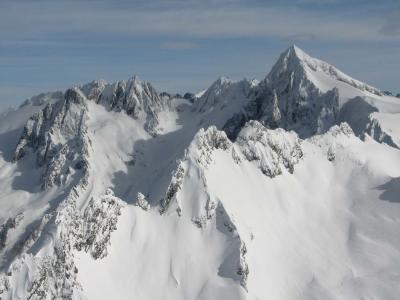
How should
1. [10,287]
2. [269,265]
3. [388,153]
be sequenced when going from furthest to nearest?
[388,153] < [269,265] < [10,287]

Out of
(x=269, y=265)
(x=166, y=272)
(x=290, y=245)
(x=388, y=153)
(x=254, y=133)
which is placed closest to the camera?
(x=166, y=272)

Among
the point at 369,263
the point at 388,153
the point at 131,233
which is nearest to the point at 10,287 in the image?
the point at 131,233

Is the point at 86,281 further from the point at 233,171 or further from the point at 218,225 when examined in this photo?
the point at 233,171

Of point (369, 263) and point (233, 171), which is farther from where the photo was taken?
point (233, 171)

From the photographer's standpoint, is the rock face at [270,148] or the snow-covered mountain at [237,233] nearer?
the snow-covered mountain at [237,233]

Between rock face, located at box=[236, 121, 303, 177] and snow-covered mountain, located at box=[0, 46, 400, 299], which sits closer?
snow-covered mountain, located at box=[0, 46, 400, 299]

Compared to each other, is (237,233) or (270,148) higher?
(270,148)

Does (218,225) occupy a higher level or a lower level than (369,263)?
higher

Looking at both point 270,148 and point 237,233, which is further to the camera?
point 270,148

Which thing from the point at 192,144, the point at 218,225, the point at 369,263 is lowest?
the point at 369,263

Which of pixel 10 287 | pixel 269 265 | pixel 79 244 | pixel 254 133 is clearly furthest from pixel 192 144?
pixel 10 287
